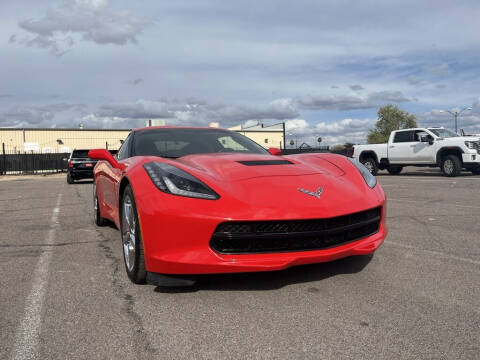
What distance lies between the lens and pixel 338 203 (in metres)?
3.04

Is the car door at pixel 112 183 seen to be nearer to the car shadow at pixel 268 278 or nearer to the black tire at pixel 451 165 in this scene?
the car shadow at pixel 268 278

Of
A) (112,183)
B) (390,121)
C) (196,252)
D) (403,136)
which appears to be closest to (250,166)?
(196,252)

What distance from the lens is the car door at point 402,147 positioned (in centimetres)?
1659

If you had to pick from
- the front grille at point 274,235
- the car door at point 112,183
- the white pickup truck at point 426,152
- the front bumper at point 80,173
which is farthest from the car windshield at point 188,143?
the front bumper at point 80,173

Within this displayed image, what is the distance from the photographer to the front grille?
2805mm

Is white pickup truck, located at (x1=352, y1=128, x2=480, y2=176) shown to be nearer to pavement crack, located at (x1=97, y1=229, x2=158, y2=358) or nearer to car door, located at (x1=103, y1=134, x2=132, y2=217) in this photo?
car door, located at (x1=103, y1=134, x2=132, y2=217)

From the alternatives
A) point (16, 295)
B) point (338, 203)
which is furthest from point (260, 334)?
point (16, 295)

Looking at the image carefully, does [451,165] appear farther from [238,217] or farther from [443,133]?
[238,217]

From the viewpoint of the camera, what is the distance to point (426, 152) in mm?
16047

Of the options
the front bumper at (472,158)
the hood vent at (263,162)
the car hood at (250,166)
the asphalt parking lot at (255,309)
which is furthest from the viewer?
the front bumper at (472,158)

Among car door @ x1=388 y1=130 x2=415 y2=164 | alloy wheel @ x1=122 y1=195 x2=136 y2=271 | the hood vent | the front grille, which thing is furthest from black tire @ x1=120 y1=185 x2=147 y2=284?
car door @ x1=388 y1=130 x2=415 y2=164

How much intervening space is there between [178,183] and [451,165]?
1423 cm

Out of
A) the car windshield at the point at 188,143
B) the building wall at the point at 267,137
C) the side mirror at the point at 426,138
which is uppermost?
the building wall at the point at 267,137

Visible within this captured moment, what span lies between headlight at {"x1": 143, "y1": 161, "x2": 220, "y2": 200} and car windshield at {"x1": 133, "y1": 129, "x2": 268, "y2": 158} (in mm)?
956
